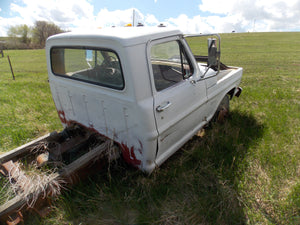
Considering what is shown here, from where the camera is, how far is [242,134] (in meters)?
3.49

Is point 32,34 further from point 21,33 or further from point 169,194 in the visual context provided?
point 169,194

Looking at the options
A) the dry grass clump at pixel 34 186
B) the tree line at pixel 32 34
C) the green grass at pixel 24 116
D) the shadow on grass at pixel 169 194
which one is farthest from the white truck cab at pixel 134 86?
the tree line at pixel 32 34

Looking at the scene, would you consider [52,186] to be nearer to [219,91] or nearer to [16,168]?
[16,168]

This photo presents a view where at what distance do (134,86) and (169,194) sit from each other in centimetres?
135

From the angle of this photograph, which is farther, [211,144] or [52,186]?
[211,144]

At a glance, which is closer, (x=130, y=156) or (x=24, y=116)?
(x=130, y=156)

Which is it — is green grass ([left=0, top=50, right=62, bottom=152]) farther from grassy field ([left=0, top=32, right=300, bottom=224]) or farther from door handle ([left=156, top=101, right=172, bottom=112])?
door handle ([left=156, top=101, right=172, bottom=112])

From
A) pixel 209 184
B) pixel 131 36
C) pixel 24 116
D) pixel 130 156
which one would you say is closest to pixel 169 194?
pixel 209 184

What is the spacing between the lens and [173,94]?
92.0 inches

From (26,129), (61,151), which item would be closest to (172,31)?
(61,151)

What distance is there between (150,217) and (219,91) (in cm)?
221

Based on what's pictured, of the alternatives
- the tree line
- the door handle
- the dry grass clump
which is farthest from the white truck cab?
the tree line

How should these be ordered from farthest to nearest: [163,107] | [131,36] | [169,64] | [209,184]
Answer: [169,64]
[209,184]
[163,107]
[131,36]

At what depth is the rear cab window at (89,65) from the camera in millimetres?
2240
